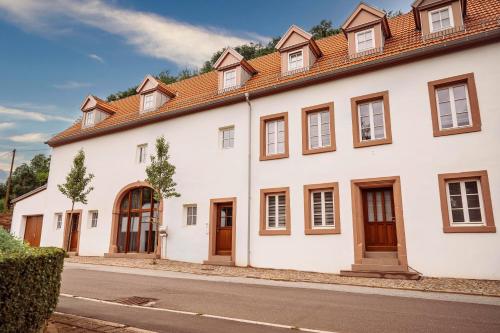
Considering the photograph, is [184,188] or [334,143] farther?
[184,188]

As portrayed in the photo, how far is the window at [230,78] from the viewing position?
59.2 feet

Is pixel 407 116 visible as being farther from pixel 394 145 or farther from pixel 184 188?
pixel 184 188

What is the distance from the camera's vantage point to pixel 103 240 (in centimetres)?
1961

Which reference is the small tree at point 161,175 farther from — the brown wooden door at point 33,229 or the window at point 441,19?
the window at point 441,19

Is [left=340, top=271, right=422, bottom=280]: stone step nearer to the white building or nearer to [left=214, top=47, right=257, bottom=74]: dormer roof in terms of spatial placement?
the white building

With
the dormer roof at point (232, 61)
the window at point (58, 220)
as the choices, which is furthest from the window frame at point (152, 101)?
the window at point (58, 220)

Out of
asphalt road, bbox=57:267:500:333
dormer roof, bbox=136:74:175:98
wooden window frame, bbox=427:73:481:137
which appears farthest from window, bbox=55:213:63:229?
wooden window frame, bbox=427:73:481:137

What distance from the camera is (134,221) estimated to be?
1942 centimetres

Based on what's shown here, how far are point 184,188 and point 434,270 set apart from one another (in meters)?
10.9

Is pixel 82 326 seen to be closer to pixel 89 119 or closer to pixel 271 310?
pixel 271 310

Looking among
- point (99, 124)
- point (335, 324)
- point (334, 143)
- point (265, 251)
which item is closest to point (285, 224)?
point (265, 251)

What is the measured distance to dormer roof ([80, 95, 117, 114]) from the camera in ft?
76.4

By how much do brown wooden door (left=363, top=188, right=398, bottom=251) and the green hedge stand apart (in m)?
10.5

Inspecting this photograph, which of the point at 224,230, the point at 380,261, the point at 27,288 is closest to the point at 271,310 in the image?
the point at 27,288
